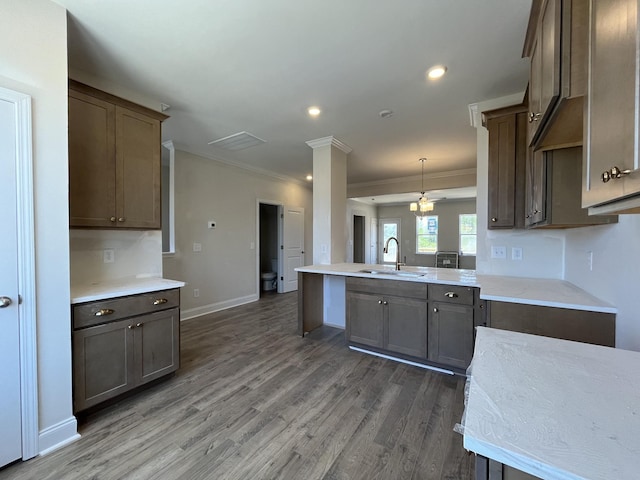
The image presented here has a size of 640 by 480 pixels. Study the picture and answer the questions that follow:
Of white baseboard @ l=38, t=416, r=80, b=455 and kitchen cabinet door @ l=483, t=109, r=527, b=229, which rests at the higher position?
kitchen cabinet door @ l=483, t=109, r=527, b=229

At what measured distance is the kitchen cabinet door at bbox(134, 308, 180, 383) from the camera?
6.86 feet

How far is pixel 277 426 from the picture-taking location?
5.99ft

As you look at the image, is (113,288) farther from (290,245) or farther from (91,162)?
(290,245)

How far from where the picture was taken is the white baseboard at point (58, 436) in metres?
1.59

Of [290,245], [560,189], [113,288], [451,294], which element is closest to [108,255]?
[113,288]

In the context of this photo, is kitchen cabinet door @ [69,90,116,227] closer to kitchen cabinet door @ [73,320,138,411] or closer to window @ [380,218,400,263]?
kitchen cabinet door @ [73,320,138,411]

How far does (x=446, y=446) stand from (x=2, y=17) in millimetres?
3479

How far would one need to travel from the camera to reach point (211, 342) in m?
3.23

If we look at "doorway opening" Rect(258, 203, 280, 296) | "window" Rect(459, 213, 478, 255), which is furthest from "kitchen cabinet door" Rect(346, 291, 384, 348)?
"window" Rect(459, 213, 478, 255)

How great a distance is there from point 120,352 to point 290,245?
4.25 m

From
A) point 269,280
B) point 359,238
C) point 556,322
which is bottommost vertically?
point 269,280

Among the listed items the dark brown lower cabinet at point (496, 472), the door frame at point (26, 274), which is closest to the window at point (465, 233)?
the dark brown lower cabinet at point (496, 472)

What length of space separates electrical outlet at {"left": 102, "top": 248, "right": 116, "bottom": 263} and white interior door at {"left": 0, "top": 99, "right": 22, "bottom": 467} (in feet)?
3.34

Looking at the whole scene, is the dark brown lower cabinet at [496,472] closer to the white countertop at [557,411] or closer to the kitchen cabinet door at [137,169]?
the white countertop at [557,411]
